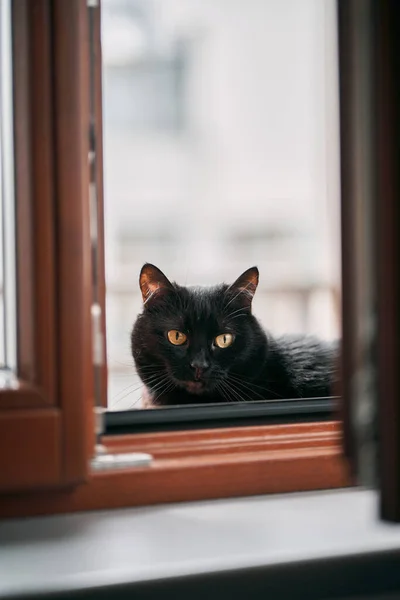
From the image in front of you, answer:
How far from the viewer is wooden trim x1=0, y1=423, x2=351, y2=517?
0.79 meters

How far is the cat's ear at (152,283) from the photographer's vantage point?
133 cm

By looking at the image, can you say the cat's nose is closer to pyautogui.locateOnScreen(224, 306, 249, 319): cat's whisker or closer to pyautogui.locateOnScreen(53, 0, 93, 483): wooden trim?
pyautogui.locateOnScreen(224, 306, 249, 319): cat's whisker

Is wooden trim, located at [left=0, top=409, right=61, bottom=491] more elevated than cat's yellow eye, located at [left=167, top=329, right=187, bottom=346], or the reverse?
cat's yellow eye, located at [left=167, top=329, right=187, bottom=346]

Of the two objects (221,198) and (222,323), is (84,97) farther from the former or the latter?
(221,198)

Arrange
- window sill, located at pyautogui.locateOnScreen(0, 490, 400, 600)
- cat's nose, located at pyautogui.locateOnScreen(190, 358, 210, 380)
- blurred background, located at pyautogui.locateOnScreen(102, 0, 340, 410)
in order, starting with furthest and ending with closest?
1. blurred background, located at pyautogui.locateOnScreen(102, 0, 340, 410)
2. cat's nose, located at pyautogui.locateOnScreen(190, 358, 210, 380)
3. window sill, located at pyautogui.locateOnScreen(0, 490, 400, 600)

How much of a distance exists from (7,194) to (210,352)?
63 centimetres

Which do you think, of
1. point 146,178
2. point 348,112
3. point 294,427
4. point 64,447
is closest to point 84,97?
point 348,112

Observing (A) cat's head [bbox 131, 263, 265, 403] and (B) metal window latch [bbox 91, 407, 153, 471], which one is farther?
(A) cat's head [bbox 131, 263, 265, 403]

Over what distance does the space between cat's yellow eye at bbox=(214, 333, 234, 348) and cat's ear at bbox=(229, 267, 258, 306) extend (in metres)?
0.09

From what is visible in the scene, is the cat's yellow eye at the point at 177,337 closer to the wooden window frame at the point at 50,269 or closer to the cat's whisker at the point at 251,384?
the cat's whisker at the point at 251,384

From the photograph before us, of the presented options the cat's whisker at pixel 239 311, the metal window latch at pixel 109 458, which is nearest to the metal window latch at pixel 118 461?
the metal window latch at pixel 109 458

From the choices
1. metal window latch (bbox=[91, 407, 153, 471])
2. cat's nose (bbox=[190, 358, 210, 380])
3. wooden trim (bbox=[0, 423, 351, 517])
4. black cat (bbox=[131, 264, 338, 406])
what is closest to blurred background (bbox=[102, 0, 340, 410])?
black cat (bbox=[131, 264, 338, 406])

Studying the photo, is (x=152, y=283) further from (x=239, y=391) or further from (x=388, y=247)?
(x=388, y=247)

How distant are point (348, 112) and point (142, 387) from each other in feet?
2.76
